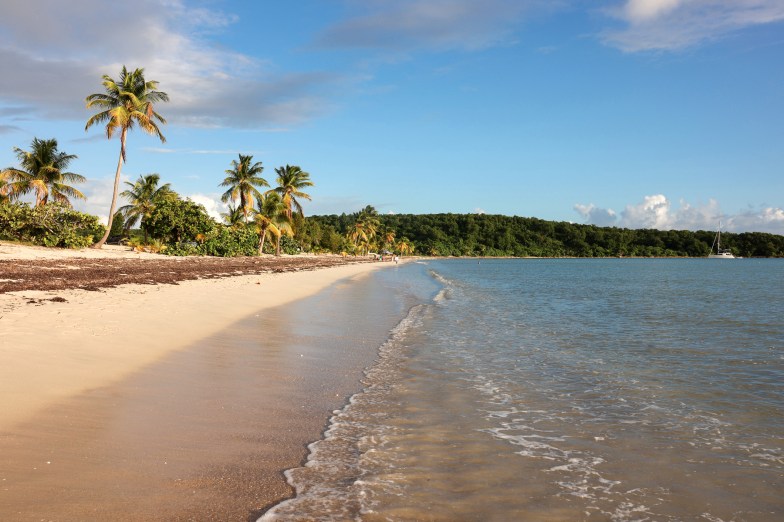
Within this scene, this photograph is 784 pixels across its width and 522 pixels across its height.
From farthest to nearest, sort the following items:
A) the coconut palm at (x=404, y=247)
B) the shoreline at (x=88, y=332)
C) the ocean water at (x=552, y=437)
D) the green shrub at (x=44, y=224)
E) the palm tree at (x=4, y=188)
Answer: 1. the coconut palm at (x=404, y=247)
2. the palm tree at (x=4, y=188)
3. the green shrub at (x=44, y=224)
4. the shoreline at (x=88, y=332)
5. the ocean water at (x=552, y=437)

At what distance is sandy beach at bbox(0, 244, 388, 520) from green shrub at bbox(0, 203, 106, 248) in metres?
29.6

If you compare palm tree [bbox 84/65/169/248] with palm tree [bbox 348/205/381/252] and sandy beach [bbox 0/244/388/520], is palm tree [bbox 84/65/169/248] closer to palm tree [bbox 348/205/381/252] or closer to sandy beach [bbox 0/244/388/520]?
Result: sandy beach [bbox 0/244/388/520]

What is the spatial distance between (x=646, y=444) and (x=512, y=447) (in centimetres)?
147

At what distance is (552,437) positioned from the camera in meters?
5.52

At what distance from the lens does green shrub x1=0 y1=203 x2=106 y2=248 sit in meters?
35.5

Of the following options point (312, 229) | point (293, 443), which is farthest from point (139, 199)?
point (293, 443)

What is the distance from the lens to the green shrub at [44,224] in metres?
35.5

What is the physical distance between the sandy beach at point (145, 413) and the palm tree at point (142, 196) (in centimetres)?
4914

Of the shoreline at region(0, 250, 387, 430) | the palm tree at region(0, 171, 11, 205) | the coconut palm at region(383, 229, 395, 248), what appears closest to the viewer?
the shoreline at region(0, 250, 387, 430)

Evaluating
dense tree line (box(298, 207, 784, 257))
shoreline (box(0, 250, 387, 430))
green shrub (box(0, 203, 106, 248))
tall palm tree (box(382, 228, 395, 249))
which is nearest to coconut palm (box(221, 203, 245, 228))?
green shrub (box(0, 203, 106, 248))

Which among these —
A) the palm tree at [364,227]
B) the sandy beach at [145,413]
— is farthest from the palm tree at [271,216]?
the palm tree at [364,227]

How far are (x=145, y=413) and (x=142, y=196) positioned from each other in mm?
58434

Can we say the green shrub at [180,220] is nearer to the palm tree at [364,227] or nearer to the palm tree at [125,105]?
the palm tree at [125,105]

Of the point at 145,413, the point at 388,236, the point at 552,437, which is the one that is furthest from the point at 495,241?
the point at 145,413
